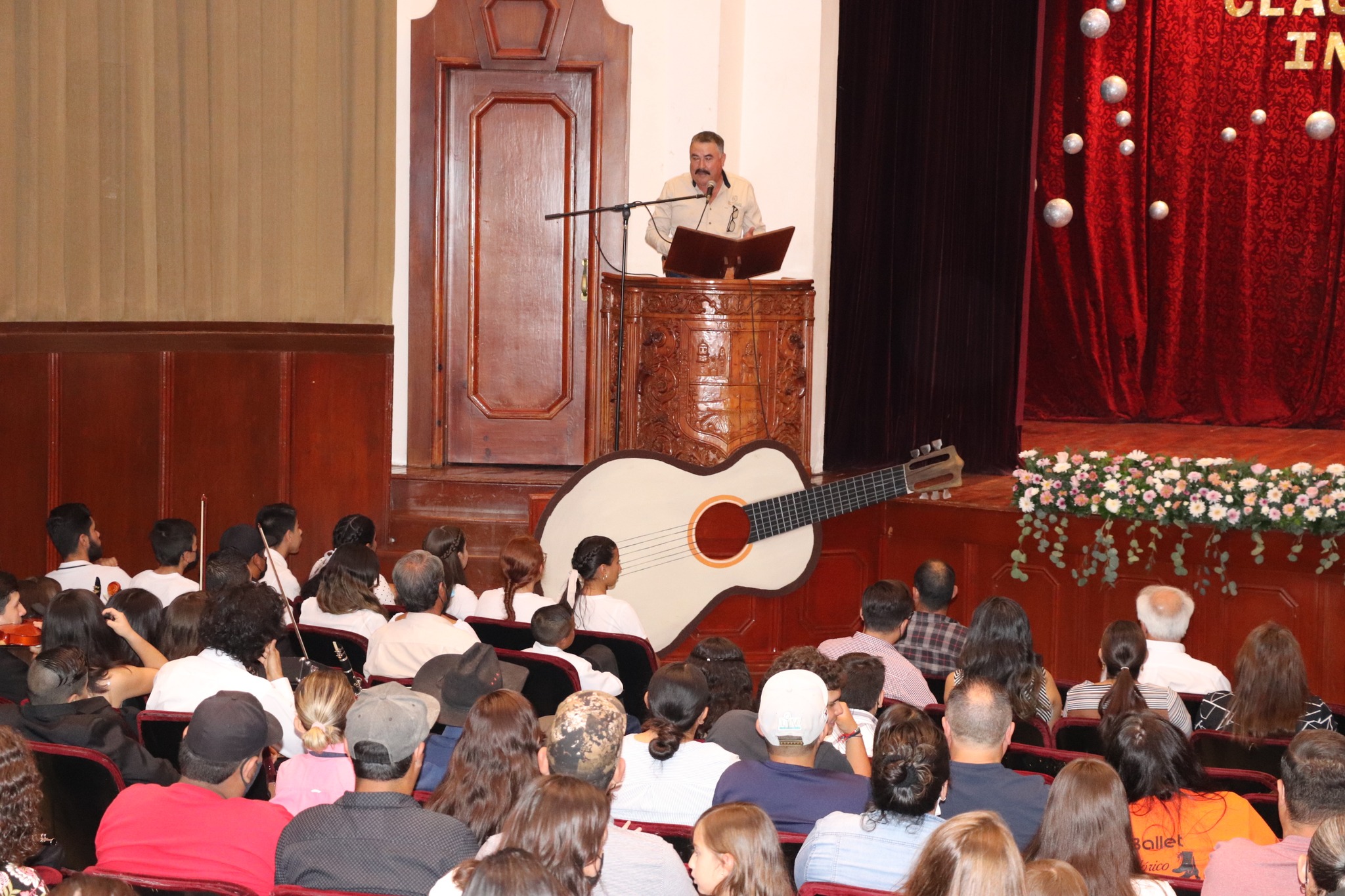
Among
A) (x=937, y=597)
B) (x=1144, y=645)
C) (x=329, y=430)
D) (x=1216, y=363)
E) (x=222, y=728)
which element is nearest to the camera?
→ (x=222, y=728)

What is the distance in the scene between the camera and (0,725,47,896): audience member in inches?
109

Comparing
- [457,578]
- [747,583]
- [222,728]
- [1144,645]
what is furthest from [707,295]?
[222,728]

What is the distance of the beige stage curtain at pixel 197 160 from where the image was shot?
25.5 feet

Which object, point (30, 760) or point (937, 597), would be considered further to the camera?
point (937, 597)

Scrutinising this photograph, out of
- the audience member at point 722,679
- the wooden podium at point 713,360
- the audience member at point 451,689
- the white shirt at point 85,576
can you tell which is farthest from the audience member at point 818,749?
the wooden podium at point 713,360

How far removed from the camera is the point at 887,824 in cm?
306

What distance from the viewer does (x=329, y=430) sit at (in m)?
8.39

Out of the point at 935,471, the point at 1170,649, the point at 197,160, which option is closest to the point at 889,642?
the point at 1170,649

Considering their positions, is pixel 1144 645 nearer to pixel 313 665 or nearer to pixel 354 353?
pixel 313 665

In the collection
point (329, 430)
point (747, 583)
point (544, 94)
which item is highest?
point (544, 94)

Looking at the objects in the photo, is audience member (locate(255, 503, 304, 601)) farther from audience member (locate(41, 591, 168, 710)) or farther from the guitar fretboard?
the guitar fretboard

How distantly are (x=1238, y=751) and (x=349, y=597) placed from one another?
3.00 metres

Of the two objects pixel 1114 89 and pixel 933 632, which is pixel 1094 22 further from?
pixel 933 632

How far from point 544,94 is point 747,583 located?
3172mm
